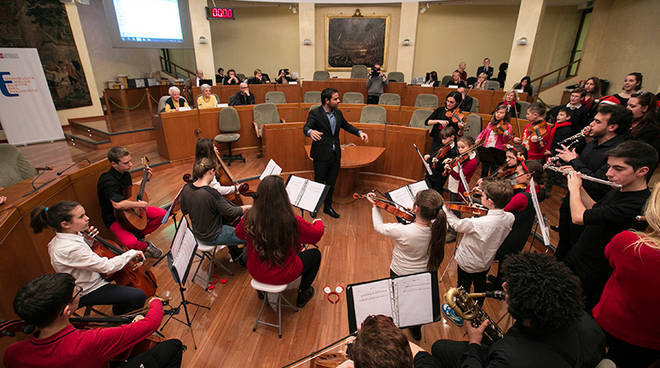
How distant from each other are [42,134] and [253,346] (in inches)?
308

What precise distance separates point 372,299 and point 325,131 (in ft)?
8.92

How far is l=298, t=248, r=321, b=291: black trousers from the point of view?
270 centimetres

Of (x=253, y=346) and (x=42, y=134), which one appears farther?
(x=42, y=134)

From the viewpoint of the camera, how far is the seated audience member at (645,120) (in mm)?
3002

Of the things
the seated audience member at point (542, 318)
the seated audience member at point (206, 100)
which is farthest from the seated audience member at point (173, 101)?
the seated audience member at point (542, 318)

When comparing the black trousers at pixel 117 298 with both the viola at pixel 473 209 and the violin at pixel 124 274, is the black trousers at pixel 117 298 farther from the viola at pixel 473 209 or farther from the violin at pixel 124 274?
the viola at pixel 473 209

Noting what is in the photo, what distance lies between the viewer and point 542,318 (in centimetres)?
120

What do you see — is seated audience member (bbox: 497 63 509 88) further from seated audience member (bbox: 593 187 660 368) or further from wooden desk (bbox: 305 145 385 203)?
seated audience member (bbox: 593 187 660 368)

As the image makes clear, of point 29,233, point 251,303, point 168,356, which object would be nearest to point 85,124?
point 29,233

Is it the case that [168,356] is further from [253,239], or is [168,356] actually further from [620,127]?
[620,127]

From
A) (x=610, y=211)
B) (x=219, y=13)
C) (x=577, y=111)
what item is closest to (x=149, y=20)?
(x=219, y=13)

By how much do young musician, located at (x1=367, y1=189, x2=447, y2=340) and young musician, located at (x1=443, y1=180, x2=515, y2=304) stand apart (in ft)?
0.56

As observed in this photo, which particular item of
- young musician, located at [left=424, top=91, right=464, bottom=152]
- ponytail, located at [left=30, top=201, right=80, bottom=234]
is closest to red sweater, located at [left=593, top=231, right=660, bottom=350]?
young musician, located at [left=424, top=91, right=464, bottom=152]

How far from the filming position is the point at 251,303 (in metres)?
2.97
